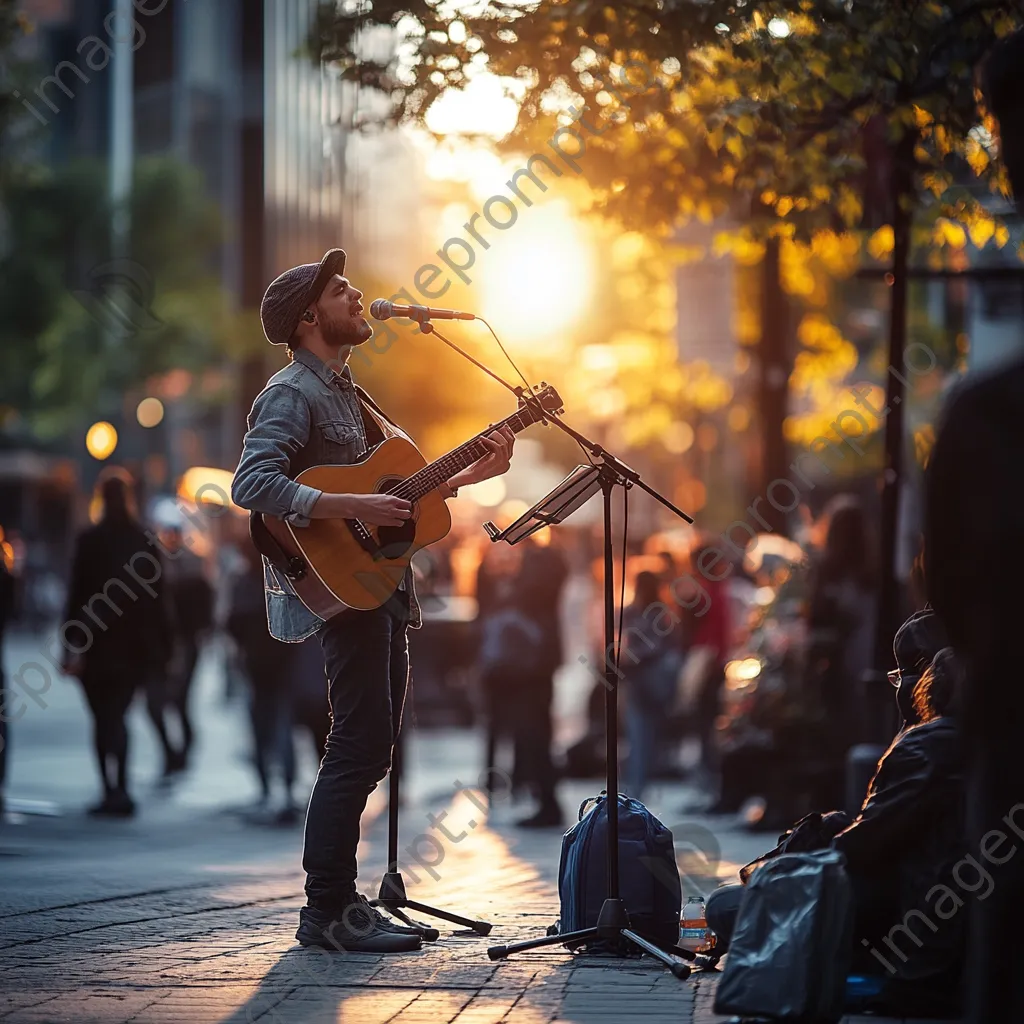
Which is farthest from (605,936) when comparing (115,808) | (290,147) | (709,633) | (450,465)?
(290,147)

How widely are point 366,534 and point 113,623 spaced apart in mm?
6782

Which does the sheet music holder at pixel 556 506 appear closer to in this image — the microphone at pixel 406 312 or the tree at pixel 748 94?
Result: the microphone at pixel 406 312

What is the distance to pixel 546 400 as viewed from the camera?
587 cm

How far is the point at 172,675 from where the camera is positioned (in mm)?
15172

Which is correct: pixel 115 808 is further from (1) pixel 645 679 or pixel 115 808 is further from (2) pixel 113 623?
(1) pixel 645 679

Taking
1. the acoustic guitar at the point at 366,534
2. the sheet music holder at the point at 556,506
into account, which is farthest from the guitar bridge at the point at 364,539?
the sheet music holder at the point at 556,506

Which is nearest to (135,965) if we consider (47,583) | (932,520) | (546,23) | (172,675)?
(932,520)

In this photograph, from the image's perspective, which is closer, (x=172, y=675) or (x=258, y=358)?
(x=172, y=675)

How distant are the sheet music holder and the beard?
0.82m

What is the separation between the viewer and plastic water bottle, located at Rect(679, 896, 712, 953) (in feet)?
20.2

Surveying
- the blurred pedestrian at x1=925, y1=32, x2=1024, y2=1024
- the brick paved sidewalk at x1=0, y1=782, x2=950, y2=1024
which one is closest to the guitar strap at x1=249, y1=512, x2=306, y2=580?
the brick paved sidewalk at x1=0, y1=782, x2=950, y2=1024

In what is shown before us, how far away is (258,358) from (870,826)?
52.4 meters

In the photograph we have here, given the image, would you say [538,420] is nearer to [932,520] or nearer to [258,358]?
[932,520]

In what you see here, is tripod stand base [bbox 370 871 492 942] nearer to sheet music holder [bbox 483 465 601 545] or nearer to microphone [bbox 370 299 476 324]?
sheet music holder [bbox 483 465 601 545]
